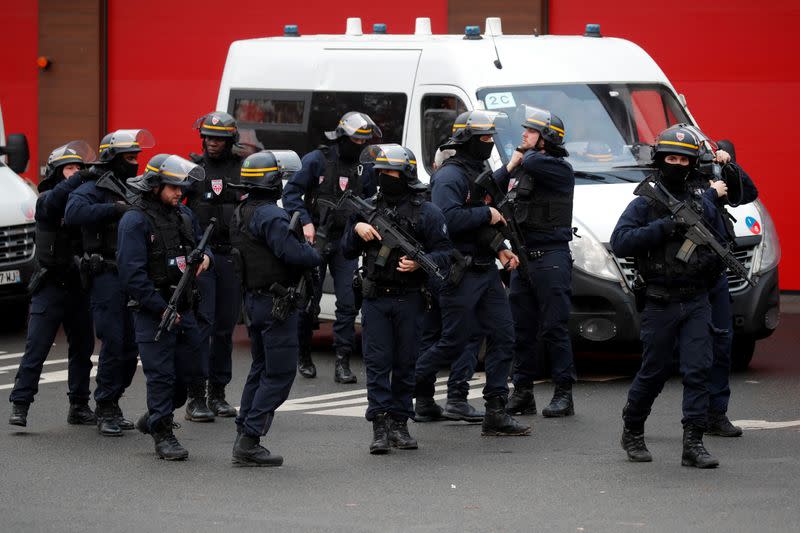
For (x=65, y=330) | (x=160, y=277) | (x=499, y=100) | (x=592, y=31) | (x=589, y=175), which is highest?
(x=592, y=31)

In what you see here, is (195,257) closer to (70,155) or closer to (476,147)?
(70,155)

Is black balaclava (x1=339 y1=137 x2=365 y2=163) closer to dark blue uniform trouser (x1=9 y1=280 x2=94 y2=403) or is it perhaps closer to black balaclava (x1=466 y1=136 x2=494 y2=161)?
black balaclava (x1=466 y1=136 x2=494 y2=161)

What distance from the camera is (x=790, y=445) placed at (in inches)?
399

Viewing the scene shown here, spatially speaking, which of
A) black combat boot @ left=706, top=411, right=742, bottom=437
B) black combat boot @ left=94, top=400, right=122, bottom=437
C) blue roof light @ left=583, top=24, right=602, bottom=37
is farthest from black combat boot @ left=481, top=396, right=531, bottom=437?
blue roof light @ left=583, top=24, right=602, bottom=37

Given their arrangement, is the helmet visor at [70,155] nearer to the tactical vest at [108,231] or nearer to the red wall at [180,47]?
the tactical vest at [108,231]

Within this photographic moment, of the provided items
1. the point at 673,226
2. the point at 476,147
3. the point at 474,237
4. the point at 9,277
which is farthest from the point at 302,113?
the point at 673,226

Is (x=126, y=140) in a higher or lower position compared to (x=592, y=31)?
lower

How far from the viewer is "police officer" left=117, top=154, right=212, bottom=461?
389 inches

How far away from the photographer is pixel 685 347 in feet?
31.0

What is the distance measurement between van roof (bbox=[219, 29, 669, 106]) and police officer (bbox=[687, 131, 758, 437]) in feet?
8.79

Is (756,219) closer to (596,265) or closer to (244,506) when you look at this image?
(596,265)

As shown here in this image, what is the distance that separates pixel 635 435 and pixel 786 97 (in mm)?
8671

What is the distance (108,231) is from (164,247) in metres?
0.84

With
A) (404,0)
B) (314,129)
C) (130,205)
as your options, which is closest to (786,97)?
(404,0)
